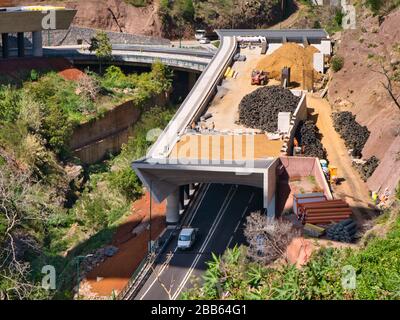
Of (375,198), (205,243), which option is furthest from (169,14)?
(205,243)

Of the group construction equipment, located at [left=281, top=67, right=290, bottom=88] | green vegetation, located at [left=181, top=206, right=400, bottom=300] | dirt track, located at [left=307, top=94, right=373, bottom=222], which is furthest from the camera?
construction equipment, located at [left=281, top=67, right=290, bottom=88]

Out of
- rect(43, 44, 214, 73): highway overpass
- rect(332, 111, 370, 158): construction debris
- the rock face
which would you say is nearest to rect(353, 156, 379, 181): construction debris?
rect(332, 111, 370, 158): construction debris

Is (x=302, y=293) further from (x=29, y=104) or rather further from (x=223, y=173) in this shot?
(x=29, y=104)

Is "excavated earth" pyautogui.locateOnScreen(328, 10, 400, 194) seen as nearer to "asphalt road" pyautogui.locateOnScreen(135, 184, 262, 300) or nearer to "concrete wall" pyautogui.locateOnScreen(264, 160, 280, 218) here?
"concrete wall" pyautogui.locateOnScreen(264, 160, 280, 218)

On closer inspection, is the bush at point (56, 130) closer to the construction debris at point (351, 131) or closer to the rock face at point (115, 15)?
the construction debris at point (351, 131)

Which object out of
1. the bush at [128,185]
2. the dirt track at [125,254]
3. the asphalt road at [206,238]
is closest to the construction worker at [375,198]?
the asphalt road at [206,238]

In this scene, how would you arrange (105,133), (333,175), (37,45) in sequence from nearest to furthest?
1. (333,175)
2. (105,133)
3. (37,45)

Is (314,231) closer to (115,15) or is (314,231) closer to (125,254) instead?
(125,254)
